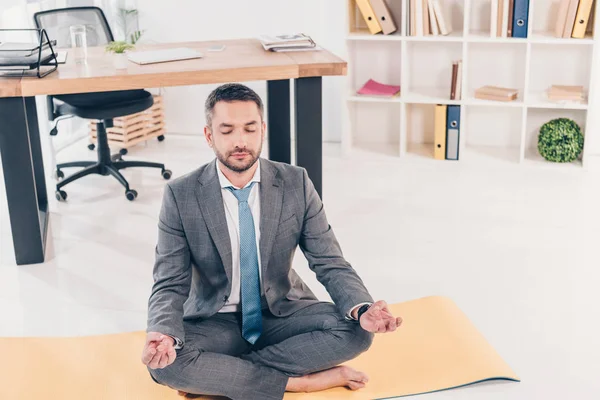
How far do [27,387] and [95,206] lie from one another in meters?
1.83

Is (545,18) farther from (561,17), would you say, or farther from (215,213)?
(215,213)

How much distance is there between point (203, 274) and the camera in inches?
106

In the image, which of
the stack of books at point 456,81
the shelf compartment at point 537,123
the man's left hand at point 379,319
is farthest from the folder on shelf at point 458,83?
the man's left hand at point 379,319

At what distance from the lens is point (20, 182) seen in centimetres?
366

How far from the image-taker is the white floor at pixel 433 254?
3086 mm

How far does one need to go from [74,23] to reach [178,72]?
1.38 m

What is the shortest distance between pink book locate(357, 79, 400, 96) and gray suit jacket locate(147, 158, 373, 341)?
2.55m

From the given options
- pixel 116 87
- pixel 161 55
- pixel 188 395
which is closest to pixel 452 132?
pixel 161 55

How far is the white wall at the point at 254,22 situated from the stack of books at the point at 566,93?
1.21 metres

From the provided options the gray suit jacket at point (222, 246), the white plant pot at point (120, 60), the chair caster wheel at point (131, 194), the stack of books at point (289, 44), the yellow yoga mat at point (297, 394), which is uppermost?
the stack of books at point (289, 44)

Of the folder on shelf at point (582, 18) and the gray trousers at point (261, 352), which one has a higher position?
the folder on shelf at point (582, 18)

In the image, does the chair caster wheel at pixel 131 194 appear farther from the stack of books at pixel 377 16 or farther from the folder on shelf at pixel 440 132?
the folder on shelf at pixel 440 132

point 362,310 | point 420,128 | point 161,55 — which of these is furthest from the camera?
point 420,128

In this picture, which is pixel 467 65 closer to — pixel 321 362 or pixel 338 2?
pixel 338 2
